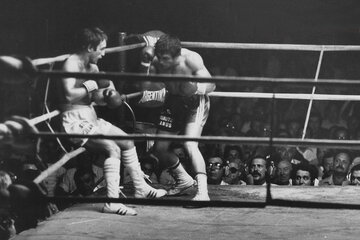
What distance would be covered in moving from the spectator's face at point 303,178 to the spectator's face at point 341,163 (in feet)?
0.74

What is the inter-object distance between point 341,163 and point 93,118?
A: 82.6 inches

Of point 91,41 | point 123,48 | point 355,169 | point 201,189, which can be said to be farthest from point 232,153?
point 91,41

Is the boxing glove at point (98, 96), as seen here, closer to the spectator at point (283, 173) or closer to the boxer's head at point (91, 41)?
the boxer's head at point (91, 41)

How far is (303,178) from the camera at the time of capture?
16.7 ft

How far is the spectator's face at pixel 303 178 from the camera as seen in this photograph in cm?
509

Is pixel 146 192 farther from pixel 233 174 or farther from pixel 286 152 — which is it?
pixel 286 152

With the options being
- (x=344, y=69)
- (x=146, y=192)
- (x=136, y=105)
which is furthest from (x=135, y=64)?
(x=344, y=69)

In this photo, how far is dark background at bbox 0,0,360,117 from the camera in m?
6.50

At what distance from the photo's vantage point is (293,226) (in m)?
3.27

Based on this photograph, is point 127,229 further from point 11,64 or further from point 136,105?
point 136,105

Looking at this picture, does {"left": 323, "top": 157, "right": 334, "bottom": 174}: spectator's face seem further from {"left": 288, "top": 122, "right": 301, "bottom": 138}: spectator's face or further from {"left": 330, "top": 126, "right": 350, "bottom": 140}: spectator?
{"left": 288, "top": 122, "right": 301, "bottom": 138}: spectator's face

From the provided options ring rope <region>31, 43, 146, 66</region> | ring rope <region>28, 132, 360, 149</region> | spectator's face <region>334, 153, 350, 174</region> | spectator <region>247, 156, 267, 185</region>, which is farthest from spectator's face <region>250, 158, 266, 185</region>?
ring rope <region>28, 132, 360, 149</region>

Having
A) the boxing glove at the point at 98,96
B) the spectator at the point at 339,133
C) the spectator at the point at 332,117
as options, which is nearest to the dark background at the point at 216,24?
the spectator at the point at 332,117

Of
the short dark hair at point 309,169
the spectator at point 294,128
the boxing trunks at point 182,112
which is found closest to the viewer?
the boxing trunks at point 182,112
